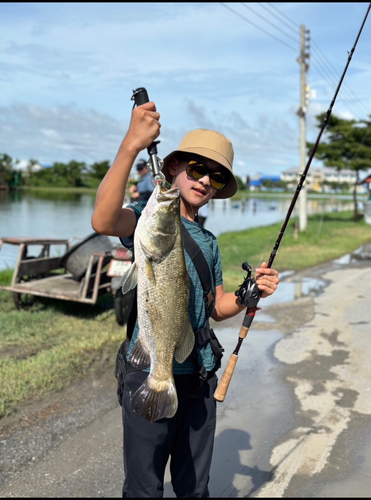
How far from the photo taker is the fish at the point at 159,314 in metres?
1.98

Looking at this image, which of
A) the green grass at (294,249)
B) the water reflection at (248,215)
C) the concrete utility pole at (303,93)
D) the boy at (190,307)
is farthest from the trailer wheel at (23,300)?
the water reflection at (248,215)

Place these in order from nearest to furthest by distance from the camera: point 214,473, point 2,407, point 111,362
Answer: point 214,473 → point 2,407 → point 111,362

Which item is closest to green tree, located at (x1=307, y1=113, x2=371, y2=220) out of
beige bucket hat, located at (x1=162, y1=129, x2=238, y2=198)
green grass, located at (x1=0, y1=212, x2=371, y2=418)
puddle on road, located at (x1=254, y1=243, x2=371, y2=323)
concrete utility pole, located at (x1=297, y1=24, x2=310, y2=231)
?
concrete utility pole, located at (x1=297, y1=24, x2=310, y2=231)

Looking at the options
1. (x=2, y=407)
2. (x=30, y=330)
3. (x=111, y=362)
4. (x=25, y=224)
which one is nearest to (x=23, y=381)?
(x=2, y=407)

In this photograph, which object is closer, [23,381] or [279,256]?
[23,381]

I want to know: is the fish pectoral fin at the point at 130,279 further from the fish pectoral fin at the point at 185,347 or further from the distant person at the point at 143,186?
the distant person at the point at 143,186

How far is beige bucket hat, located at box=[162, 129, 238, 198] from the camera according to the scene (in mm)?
2375

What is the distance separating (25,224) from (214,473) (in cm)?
2246

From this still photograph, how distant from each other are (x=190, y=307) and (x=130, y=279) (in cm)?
37

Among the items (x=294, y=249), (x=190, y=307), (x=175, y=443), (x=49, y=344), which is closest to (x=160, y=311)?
(x=190, y=307)

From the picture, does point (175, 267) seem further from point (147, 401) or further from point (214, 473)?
point (214, 473)

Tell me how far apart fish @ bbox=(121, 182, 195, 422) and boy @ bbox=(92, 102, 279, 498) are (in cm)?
13

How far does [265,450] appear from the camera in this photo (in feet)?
12.5

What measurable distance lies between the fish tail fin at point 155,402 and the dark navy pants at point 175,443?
114 millimetres
